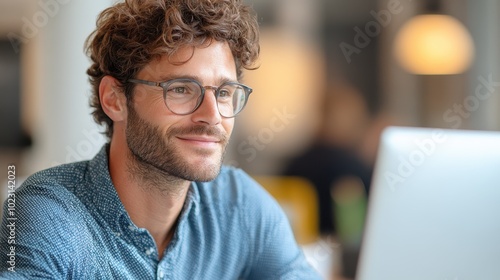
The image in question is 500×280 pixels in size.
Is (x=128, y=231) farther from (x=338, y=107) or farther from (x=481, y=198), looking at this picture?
(x=338, y=107)

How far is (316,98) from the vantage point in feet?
18.6

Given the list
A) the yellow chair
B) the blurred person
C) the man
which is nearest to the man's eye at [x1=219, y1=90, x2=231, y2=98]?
the man

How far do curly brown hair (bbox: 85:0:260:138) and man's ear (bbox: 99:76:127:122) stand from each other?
0.01 m

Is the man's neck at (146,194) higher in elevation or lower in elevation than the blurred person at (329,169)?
higher

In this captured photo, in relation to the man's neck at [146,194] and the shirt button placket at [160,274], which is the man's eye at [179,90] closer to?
the man's neck at [146,194]

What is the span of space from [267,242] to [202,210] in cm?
16

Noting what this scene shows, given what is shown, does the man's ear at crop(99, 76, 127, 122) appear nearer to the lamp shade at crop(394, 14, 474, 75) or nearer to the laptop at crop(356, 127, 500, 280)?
the laptop at crop(356, 127, 500, 280)

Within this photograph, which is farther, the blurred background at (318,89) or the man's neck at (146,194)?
the blurred background at (318,89)

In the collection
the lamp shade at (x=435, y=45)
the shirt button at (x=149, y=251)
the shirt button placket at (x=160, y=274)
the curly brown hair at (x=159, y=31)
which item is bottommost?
the shirt button placket at (x=160, y=274)

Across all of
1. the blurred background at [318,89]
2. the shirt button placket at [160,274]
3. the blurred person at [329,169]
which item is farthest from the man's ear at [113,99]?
the blurred person at [329,169]

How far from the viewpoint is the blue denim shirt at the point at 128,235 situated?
124cm

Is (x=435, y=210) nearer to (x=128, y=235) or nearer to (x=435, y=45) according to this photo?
(x=128, y=235)

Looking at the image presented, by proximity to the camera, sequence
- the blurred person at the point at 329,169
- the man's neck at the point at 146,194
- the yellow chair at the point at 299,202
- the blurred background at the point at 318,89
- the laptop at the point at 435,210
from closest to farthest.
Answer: the laptop at the point at 435,210 < the man's neck at the point at 146,194 < the yellow chair at the point at 299,202 < the blurred background at the point at 318,89 < the blurred person at the point at 329,169

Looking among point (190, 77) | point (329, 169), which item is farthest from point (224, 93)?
point (329, 169)
